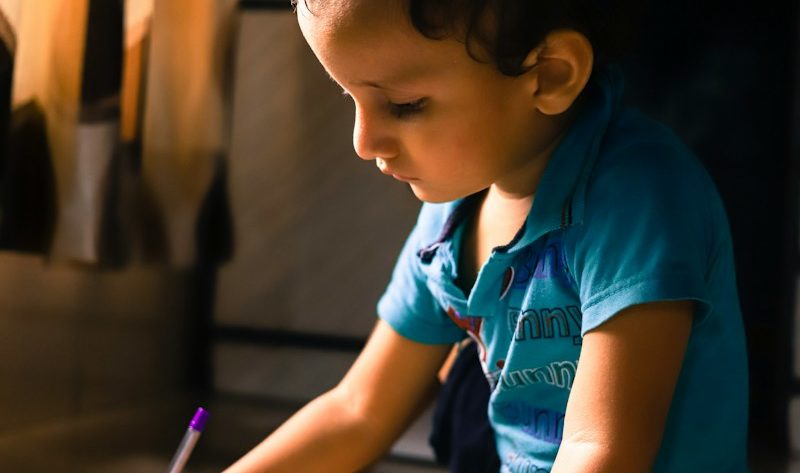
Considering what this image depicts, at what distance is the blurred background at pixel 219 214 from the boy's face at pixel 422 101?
44 cm

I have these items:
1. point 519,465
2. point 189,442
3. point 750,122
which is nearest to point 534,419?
point 519,465

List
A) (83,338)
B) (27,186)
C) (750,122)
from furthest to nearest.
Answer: (750,122)
(83,338)
(27,186)

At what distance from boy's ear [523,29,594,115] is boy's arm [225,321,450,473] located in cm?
27

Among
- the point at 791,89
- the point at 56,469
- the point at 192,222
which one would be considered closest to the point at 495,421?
the point at 56,469

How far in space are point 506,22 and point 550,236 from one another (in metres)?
0.16

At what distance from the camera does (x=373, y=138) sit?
0.62m

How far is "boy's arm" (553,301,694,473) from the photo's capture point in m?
0.58

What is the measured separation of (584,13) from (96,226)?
0.64 metres

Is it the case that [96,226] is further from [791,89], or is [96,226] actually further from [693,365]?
[791,89]

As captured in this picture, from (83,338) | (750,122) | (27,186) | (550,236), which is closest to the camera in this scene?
(550,236)

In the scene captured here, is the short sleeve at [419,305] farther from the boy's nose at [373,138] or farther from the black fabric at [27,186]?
the black fabric at [27,186]

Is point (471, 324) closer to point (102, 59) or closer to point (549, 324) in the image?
point (549, 324)

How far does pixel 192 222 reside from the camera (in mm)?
1284

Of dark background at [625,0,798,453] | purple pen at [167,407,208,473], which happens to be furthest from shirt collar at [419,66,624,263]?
dark background at [625,0,798,453]
